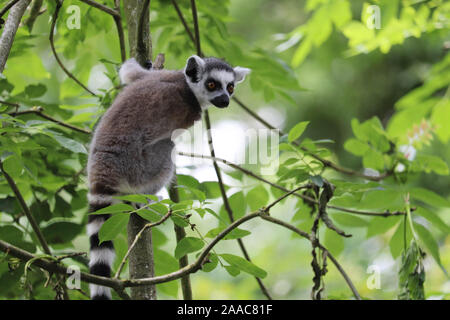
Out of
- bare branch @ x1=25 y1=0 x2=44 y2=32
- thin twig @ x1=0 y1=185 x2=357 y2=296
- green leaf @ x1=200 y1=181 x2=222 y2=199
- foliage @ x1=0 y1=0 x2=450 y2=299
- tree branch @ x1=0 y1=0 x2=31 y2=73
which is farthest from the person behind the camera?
bare branch @ x1=25 y1=0 x2=44 y2=32

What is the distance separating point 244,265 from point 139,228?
53cm

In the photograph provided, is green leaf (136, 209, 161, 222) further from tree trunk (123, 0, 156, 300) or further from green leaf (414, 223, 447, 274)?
green leaf (414, 223, 447, 274)

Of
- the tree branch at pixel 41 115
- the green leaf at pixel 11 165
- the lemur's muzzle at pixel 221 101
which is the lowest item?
the green leaf at pixel 11 165

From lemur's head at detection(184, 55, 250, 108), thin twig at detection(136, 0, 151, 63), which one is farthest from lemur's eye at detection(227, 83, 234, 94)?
thin twig at detection(136, 0, 151, 63)

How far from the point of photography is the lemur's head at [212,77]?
2.47 meters

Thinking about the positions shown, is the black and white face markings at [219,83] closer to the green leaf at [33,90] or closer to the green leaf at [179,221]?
the green leaf at [33,90]

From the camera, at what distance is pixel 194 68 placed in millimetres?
2441

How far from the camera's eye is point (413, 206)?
2.06m

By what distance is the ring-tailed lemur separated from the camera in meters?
2.09

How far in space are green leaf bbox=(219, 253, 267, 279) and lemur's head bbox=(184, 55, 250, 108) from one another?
1040 millimetres

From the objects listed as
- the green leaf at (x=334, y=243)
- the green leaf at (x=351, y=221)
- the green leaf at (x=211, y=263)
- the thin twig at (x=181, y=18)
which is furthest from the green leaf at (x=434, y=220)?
the thin twig at (x=181, y=18)

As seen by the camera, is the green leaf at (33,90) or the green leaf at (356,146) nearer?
the green leaf at (356,146)

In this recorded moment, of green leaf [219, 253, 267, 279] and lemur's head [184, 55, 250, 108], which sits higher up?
lemur's head [184, 55, 250, 108]
